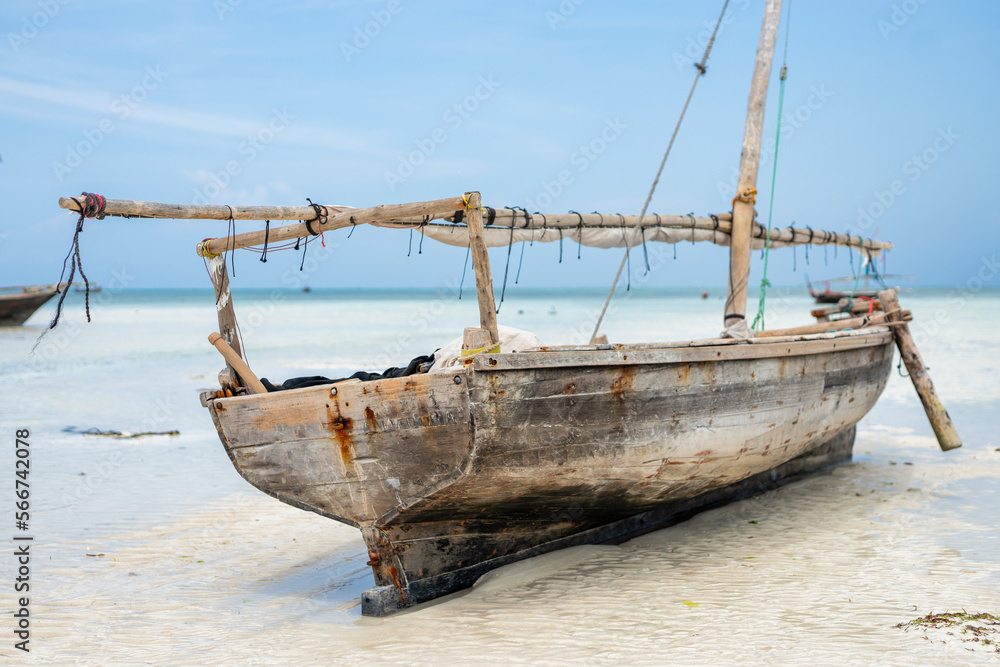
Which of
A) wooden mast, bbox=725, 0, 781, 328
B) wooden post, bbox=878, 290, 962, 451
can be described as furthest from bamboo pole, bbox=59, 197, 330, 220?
wooden post, bbox=878, 290, 962, 451

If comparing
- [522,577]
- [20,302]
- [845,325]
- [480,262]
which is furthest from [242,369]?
[20,302]

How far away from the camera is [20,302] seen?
3319 cm

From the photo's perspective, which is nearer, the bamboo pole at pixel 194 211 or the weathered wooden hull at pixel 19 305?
the bamboo pole at pixel 194 211

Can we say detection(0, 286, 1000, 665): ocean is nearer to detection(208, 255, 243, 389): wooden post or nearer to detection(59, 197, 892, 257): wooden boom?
detection(208, 255, 243, 389): wooden post

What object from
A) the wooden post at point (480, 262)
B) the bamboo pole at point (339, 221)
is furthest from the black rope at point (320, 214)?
the wooden post at point (480, 262)

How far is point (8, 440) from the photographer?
10133mm

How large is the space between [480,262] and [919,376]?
671 centimetres

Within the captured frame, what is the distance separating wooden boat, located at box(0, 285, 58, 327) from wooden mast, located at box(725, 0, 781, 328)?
105 feet

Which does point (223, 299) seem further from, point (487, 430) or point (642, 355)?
point (642, 355)

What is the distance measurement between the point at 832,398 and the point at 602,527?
8.59 feet

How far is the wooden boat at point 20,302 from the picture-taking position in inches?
1282

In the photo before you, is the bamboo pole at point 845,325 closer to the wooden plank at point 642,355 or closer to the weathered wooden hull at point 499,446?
the wooden plank at point 642,355

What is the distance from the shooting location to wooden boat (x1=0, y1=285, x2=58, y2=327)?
3256 cm

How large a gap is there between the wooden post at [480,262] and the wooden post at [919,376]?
19.9 ft
